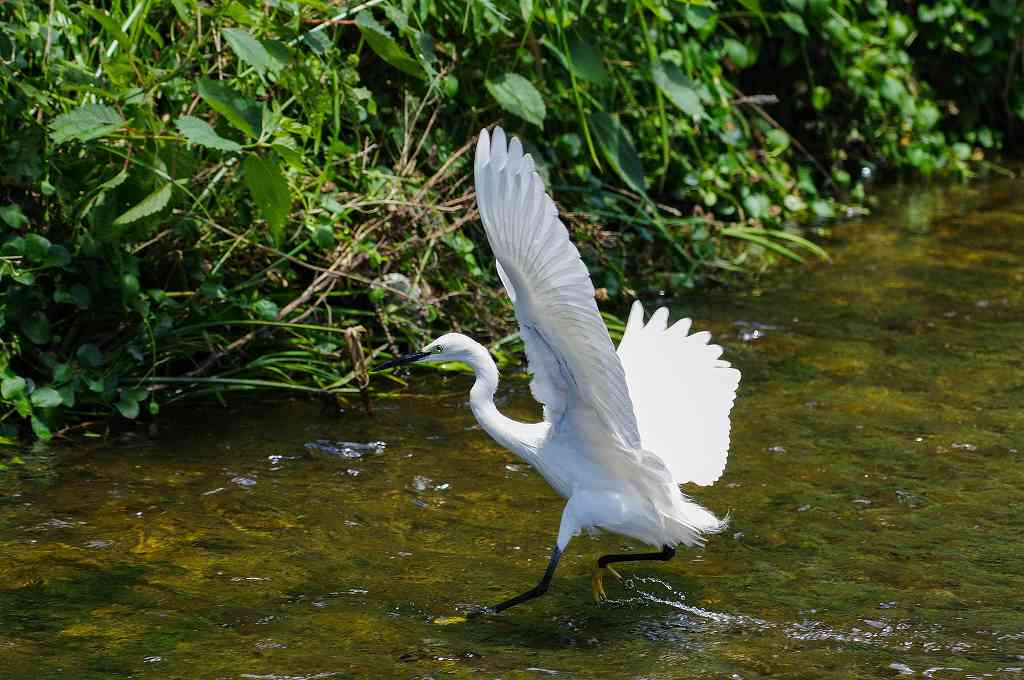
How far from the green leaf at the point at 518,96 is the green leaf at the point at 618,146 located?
48 centimetres

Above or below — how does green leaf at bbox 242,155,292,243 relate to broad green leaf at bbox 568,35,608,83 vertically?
below

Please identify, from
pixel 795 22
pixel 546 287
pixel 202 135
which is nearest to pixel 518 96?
pixel 202 135

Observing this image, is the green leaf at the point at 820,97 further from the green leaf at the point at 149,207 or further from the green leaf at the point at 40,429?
the green leaf at the point at 40,429

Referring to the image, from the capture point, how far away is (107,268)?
14.4 feet

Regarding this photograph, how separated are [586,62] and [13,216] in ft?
7.41

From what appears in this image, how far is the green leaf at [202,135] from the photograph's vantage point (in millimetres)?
3744

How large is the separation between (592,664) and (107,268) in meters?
2.20

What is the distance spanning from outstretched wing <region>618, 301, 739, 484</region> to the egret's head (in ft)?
1.71

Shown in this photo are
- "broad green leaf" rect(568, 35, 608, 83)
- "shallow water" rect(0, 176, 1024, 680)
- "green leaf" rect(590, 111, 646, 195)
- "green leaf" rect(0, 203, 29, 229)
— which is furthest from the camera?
"green leaf" rect(590, 111, 646, 195)

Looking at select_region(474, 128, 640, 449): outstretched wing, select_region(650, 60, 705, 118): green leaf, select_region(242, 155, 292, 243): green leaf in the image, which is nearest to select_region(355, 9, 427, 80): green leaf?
select_region(242, 155, 292, 243): green leaf

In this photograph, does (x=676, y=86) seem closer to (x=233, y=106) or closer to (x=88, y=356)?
(x=233, y=106)

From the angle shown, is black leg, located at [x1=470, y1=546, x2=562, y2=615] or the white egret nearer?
the white egret

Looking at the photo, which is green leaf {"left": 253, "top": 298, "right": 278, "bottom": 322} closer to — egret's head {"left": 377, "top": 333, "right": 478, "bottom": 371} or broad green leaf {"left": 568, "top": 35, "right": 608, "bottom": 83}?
egret's head {"left": 377, "top": 333, "right": 478, "bottom": 371}

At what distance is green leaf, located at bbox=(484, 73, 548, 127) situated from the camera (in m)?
5.10
